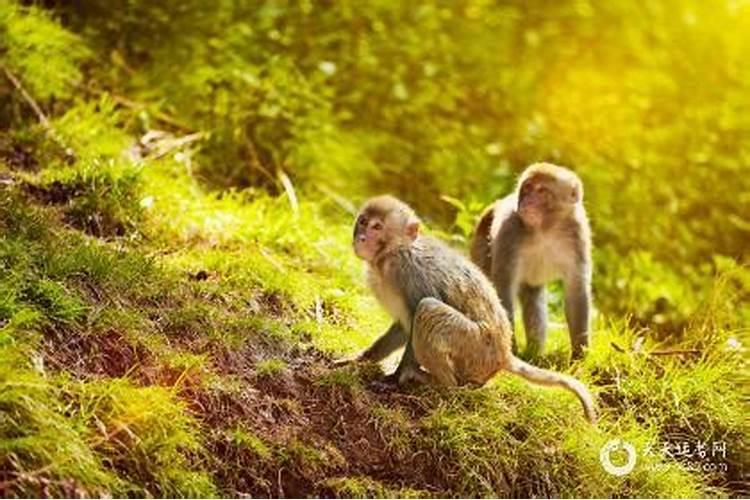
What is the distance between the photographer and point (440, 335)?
5.11m

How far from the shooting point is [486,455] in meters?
5.02

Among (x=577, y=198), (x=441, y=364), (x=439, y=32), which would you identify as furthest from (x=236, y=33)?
(x=441, y=364)

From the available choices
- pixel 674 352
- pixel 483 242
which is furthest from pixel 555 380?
pixel 483 242

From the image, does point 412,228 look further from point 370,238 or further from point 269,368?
point 269,368

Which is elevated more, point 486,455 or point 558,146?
point 486,455

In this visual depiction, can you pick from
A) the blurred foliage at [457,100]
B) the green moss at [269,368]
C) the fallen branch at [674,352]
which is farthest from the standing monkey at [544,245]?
the green moss at [269,368]

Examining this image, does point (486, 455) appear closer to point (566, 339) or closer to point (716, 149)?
point (566, 339)

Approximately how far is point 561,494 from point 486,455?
381 mm

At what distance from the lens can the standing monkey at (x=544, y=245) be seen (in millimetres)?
6391

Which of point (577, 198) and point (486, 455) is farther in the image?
point (577, 198)

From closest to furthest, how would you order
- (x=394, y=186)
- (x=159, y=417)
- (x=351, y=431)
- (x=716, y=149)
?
1. (x=159, y=417)
2. (x=351, y=431)
3. (x=394, y=186)
4. (x=716, y=149)

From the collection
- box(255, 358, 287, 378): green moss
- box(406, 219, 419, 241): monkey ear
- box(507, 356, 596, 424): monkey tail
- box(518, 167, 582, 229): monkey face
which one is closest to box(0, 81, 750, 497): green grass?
box(255, 358, 287, 378): green moss

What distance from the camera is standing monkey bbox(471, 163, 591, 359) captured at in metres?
6.39

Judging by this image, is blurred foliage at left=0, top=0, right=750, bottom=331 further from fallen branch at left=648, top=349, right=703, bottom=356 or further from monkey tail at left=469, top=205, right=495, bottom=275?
fallen branch at left=648, top=349, right=703, bottom=356
